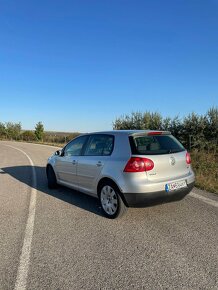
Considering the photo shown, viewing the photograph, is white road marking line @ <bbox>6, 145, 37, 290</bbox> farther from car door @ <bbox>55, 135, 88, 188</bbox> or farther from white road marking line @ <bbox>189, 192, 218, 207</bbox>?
white road marking line @ <bbox>189, 192, 218, 207</bbox>

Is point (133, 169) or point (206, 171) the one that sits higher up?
point (133, 169)

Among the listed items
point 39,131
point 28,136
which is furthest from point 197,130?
point 28,136

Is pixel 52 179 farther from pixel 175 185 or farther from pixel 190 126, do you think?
pixel 190 126

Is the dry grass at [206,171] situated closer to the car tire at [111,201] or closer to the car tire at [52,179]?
the car tire at [111,201]

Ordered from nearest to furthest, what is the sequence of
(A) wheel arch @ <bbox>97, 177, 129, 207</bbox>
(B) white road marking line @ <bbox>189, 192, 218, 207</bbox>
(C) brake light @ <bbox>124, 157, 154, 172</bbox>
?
(C) brake light @ <bbox>124, 157, 154, 172</bbox>, (A) wheel arch @ <bbox>97, 177, 129, 207</bbox>, (B) white road marking line @ <bbox>189, 192, 218, 207</bbox>

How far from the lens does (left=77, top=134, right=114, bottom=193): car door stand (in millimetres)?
5768

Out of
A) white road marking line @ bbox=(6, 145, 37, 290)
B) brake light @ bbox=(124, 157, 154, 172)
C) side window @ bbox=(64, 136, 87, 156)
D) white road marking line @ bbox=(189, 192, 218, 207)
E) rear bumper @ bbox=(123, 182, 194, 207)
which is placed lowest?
white road marking line @ bbox=(6, 145, 37, 290)

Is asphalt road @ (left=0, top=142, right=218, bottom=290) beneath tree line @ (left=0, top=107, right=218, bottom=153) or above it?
beneath

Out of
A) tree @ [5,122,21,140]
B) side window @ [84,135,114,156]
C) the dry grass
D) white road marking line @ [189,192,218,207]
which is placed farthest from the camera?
A: tree @ [5,122,21,140]

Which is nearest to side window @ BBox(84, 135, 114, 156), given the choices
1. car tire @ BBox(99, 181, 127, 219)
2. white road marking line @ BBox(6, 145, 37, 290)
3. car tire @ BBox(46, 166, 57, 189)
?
car tire @ BBox(99, 181, 127, 219)

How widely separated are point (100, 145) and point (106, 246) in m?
2.35

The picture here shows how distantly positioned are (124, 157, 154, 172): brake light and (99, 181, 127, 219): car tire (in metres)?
0.52

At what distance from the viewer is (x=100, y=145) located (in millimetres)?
6074

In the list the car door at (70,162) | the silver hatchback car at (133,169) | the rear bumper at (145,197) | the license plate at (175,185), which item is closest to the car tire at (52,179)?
the car door at (70,162)
